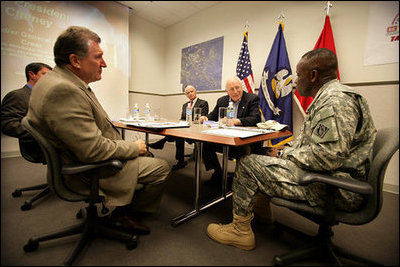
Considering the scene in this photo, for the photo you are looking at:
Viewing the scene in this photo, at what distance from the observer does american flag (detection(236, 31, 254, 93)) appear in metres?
2.88

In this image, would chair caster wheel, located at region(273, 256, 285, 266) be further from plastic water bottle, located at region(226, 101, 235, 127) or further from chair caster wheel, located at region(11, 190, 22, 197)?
chair caster wheel, located at region(11, 190, 22, 197)

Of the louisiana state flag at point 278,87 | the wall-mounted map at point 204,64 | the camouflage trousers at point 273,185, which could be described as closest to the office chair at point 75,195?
the camouflage trousers at point 273,185

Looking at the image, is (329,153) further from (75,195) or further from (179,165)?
(179,165)

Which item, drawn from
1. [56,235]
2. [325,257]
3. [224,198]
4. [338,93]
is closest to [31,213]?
[56,235]

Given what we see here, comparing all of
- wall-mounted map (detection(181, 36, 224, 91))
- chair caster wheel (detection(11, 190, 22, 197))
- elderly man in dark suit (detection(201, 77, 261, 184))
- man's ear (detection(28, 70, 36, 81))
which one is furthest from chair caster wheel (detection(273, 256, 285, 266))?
wall-mounted map (detection(181, 36, 224, 91))

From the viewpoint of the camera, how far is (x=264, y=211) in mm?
1376

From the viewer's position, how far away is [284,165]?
954 millimetres

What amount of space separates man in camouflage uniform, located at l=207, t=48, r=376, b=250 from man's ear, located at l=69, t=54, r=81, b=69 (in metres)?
1.12

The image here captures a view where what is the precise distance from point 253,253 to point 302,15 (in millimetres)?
2998

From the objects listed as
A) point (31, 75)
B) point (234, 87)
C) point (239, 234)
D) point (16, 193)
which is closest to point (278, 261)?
point (239, 234)

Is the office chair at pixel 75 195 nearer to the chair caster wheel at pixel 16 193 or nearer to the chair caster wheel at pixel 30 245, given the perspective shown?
the chair caster wheel at pixel 30 245

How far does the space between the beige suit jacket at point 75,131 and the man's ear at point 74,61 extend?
0.17 ft

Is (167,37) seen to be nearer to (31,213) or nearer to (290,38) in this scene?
(290,38)

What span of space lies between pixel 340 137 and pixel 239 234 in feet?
2.55
